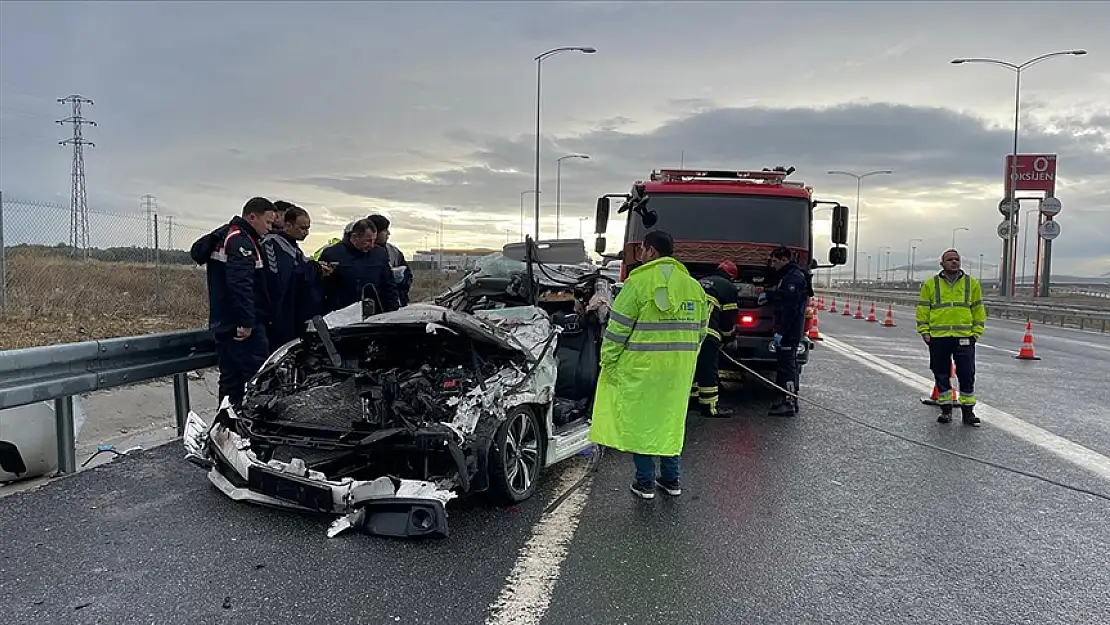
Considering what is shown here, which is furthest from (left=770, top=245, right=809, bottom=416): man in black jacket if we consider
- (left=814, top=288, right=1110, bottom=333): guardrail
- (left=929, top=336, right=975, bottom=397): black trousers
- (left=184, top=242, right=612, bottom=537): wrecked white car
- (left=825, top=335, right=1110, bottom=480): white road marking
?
(left=814, top=288, right=1110, bottom=333): guardrail

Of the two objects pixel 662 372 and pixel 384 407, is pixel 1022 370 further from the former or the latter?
pixel 384 407

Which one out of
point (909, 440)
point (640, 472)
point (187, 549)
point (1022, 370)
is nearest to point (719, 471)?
point (640, 472)

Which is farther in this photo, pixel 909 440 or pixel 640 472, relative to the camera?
pixel 909 440

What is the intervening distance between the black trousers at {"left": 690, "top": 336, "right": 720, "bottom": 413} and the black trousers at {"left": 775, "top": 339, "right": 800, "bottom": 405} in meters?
0.73

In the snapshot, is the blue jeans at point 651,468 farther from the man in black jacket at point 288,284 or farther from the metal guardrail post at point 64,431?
the metal guardrail post at point 64,431

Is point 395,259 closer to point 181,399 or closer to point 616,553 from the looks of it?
point 181,399

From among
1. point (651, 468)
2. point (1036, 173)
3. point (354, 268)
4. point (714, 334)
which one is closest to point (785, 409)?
point (714, 334)

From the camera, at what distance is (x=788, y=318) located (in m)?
8.05

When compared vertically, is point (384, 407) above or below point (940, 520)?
above

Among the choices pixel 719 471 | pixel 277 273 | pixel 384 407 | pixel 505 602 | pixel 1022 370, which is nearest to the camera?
pixel 505 602

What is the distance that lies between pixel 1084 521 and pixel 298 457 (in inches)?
186

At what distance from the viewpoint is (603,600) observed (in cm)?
353

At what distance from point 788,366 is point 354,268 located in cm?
440

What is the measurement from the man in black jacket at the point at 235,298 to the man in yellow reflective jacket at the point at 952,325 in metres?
6.29
